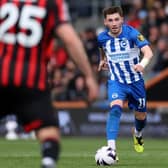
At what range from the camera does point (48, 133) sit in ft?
21.5

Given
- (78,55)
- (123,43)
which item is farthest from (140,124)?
(78,55)

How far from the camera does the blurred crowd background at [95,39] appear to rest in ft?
64.5

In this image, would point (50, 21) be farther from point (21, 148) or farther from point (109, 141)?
point (21, 148)

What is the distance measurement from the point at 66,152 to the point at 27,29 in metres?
6.97

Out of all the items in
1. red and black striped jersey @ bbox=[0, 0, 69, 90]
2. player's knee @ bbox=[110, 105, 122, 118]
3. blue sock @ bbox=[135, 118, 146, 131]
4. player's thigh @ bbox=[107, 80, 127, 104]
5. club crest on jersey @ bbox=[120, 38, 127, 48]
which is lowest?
blue sock @ bbox=[135, 118, 146, 131]

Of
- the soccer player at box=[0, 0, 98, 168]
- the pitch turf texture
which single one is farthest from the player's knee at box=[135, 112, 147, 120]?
the soccer player at box=[0, 0, 98, 168]

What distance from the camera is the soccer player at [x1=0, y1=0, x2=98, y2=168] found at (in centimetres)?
655

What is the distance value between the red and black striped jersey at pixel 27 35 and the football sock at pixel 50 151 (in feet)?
1.42

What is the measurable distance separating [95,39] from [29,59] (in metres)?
14.6

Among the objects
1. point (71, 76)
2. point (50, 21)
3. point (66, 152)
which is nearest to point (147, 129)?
point (71, 76)

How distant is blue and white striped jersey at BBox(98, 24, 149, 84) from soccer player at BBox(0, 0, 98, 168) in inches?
200

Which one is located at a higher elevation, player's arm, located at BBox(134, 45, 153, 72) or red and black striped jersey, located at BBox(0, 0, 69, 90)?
red and black striped jersey, located at BBox(0, 0, 69, 90)

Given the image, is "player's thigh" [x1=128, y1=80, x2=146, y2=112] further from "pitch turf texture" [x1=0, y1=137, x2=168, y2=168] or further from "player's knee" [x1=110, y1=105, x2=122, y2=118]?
"player's knee" [x1=110, y1=105, x2=122, y2=118]

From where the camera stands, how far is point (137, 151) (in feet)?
42.4
